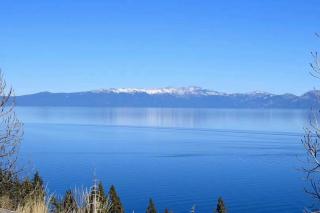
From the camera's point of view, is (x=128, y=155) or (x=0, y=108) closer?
(x=0, y=108)

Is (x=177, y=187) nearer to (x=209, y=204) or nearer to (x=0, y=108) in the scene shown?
(x=209, y=204)

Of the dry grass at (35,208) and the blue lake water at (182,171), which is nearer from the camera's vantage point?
the dry grass at (35,208)

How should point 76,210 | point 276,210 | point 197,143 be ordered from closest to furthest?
point 76,210
point 276,210
point 197,143

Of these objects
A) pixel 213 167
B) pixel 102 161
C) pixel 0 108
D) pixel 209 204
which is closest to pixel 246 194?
pixel 209 204

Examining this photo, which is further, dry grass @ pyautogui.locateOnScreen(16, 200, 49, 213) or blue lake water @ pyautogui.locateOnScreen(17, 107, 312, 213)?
blue lake water @ pyautogui.locateOnScreen(17, 107, 312, 213)

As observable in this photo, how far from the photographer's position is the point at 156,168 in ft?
215

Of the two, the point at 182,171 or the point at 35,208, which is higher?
the point at 35,208

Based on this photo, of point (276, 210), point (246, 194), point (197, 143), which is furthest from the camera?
point (197, 143)

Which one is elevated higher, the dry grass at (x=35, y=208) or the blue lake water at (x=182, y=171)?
the dry grass at (x=35, y=208)

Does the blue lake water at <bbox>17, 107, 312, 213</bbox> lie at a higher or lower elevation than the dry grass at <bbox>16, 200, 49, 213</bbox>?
lower

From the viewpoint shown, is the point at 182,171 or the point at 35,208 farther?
the point at 182,171

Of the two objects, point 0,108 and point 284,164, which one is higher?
point 0,108

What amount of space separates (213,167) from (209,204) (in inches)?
757

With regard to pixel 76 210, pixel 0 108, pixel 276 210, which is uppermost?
pixel 0 108
